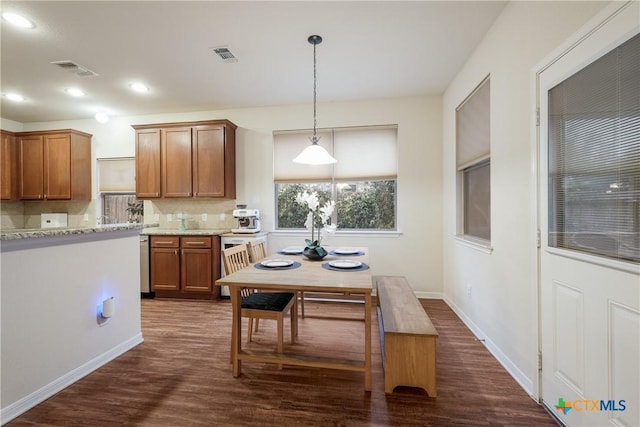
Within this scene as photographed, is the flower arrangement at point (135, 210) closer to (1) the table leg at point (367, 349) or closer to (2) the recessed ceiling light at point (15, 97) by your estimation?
(2) the recessed ceiling light at point (15, 97)

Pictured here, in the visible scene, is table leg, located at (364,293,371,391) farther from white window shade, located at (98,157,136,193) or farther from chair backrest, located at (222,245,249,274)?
white window shade, located at (98,157,136,193)

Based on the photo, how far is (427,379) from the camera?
1799 millimetres

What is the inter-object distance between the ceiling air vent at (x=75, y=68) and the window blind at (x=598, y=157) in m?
4.33

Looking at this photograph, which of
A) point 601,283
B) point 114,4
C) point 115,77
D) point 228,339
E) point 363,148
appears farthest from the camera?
point 363,148

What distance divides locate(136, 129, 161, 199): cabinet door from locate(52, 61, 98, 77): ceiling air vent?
3.47 feet

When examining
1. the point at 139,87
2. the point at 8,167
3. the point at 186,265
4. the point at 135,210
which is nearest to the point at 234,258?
the point at 186,265

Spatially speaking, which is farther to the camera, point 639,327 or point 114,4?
point 114,4

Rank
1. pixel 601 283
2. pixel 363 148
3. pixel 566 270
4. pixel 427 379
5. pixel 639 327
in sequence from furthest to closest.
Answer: pixel 363 148 → pixel 427 379 → pixel 566 270 → pixel 601 283 → pixel 639 327

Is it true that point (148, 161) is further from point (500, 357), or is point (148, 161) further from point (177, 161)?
point (500, 357)

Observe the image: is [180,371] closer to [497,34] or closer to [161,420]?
[161,420]

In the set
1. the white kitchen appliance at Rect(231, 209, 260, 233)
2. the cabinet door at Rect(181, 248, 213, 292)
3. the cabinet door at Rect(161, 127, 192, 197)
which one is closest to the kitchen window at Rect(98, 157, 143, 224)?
the cabinet door at Rect(161, 127, 192, 197)

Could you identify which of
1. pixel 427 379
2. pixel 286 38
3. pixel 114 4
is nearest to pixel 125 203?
pixel 114 4

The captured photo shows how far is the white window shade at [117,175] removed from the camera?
4566 mm

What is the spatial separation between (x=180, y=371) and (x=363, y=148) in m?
3.35
